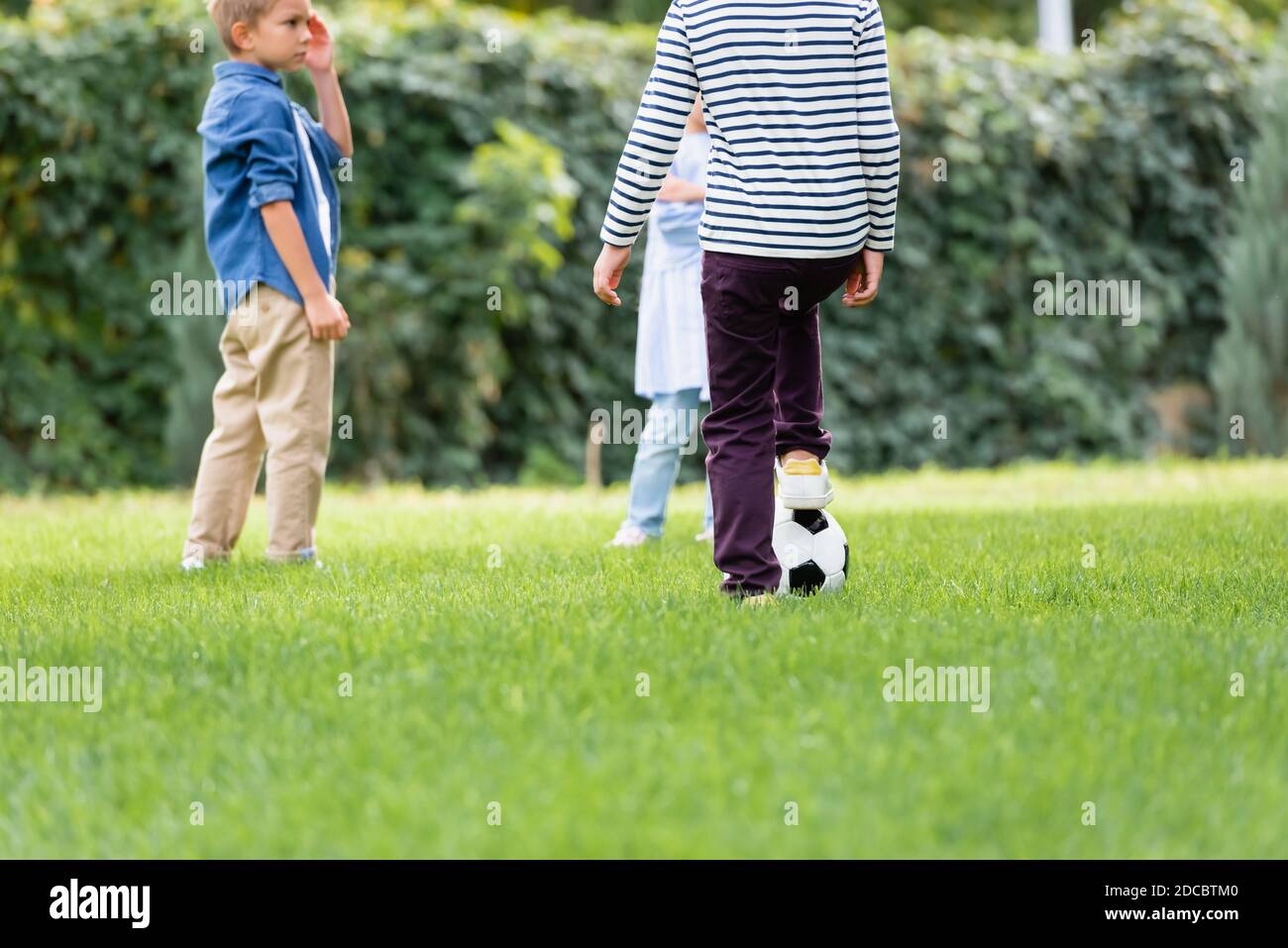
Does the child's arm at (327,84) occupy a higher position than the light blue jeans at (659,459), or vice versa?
the child's arm at (327,84)

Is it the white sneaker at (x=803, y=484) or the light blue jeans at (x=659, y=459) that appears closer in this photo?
the white sneaker at (x=803, y=484)

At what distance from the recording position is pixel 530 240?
924 cm

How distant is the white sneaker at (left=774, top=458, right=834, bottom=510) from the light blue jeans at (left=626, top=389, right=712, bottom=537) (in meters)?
1.65

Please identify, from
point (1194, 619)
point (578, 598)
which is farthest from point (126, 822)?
point (1194, 619)

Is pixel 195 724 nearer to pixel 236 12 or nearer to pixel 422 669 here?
pixel 422 669

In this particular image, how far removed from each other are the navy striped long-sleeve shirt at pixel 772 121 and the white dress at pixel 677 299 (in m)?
1.83

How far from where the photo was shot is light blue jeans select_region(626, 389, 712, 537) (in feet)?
20.3

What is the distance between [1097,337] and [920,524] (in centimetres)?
580

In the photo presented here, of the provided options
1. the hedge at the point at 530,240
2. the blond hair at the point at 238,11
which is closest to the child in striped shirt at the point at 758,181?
the blond hair at the point at 238,11

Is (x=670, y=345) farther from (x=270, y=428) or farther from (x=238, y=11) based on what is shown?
(x=238, y=11)

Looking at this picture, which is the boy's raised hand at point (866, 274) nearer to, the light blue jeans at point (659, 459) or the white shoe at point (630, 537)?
the light blue jeans at point (659, 459)

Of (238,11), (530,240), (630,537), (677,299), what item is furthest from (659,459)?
(530,240)

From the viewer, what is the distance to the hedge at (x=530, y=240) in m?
8.72

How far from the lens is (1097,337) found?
1178 cm
